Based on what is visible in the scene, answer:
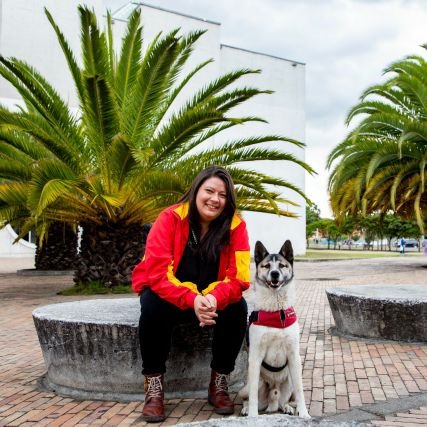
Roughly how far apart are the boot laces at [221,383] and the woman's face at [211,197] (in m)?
1.16

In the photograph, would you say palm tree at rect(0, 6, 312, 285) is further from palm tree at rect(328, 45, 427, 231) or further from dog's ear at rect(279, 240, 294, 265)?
palm tree at rect(328, 45, 427, 231)

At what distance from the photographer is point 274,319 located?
351cm

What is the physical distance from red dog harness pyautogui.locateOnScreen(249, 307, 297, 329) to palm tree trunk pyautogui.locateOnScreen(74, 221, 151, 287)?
26.8ft

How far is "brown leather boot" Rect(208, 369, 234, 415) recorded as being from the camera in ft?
12.2

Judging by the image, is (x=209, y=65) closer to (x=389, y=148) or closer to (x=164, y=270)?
(x=389, y=148)

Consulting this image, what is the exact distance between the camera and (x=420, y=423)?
355cm

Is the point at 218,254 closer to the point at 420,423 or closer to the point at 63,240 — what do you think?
the point at 420,423

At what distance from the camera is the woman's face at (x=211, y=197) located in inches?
150

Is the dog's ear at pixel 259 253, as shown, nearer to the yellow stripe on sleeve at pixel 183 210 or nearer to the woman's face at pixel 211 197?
the woman's face at pixel 211 197

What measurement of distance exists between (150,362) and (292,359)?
3.21 ft

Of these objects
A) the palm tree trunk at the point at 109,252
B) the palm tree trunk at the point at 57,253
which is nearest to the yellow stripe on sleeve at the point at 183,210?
the palm tree trunk at the point at 109,252

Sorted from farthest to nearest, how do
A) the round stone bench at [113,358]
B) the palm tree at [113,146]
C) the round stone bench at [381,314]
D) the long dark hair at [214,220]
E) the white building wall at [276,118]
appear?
the white building wall at [276,118]
the palm tree at [113,146]
the round stone bench at [381,314]
the round stone bench at [113,358]
the long dark hair at [214,220]

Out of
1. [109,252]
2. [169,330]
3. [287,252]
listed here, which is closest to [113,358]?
[169,330]

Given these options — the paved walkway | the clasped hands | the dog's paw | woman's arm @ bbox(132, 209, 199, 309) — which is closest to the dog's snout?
the clasped hands
